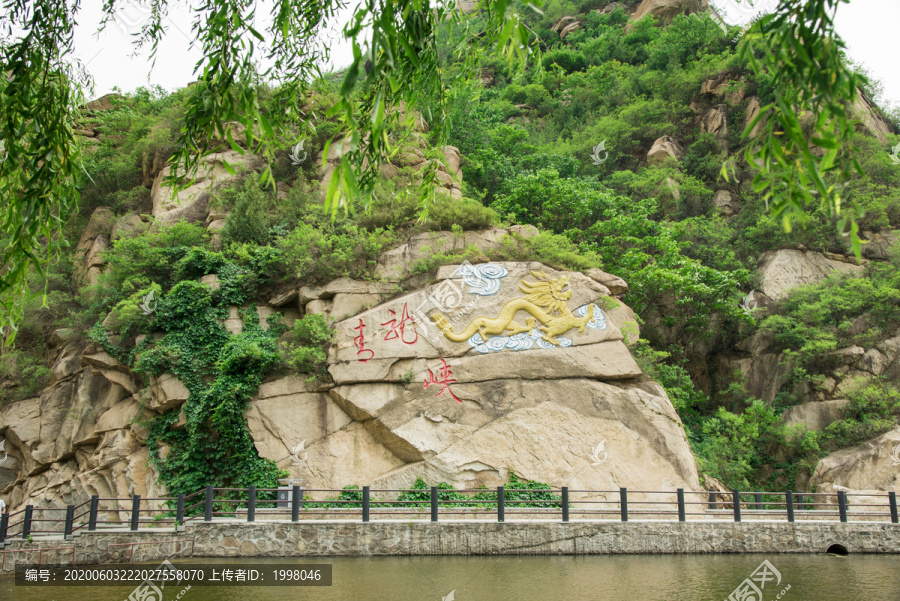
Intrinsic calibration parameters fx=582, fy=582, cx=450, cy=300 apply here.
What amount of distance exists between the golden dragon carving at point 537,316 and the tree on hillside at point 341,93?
8.06 m

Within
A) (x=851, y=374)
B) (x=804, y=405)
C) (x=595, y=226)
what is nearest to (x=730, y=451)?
(x=804, y=405)

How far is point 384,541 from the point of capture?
31.7 ft

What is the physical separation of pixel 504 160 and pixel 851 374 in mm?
13533

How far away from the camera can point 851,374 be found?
15352 millimetres

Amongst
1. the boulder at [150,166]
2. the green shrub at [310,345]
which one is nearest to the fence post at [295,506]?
the green shrub at [310,345]

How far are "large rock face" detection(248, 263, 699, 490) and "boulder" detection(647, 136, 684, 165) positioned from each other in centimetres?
1321

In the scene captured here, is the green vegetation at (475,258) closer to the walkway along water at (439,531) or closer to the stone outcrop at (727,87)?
the stone outcrop at (727,87)

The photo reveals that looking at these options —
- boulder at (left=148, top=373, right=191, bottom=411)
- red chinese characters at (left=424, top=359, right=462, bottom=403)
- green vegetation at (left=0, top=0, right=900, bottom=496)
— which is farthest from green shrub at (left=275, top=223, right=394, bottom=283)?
boulder at (left=148, top=373, right=191, bottom=411)

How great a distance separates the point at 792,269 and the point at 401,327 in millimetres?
13695

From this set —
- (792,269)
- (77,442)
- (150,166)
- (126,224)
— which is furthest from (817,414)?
(150,166)

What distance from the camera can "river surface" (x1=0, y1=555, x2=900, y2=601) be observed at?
662 centimetres

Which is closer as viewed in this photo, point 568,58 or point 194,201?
point 194,201

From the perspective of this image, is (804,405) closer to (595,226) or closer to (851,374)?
(851,374)

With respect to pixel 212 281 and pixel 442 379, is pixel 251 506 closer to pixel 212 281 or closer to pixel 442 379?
pixel 442 379
